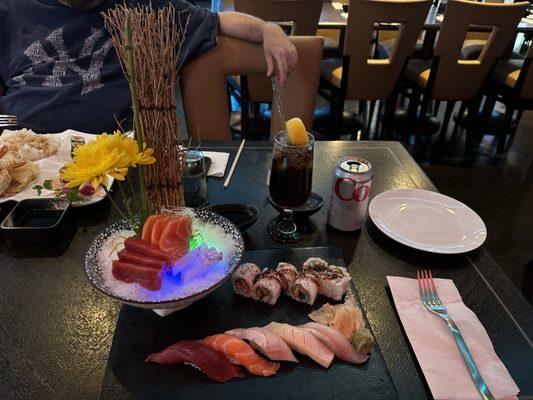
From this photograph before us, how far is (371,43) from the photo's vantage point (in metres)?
2.65

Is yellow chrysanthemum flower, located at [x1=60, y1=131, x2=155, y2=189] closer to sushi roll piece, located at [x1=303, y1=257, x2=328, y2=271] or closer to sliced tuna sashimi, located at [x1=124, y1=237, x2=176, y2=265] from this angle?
sliced tuna sashimi, located at [x1=124, y1=237, x2=176, y2=265]

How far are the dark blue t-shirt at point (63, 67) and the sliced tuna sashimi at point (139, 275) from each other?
3.40 ft

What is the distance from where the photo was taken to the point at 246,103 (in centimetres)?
167

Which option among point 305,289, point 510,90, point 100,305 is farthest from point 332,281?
point 510,90

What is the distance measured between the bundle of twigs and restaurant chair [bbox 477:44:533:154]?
2.82 meters

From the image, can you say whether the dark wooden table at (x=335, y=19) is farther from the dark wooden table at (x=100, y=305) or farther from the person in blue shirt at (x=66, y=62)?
the dark wooden table at (x=100, y=305)

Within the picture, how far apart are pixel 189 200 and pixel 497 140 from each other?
317 cm

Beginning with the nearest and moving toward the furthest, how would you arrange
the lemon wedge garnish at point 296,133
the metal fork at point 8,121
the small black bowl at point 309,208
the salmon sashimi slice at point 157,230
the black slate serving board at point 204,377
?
1. the black slate serving board at point 204,377
2. the salmon sashimi slice at point 157,230
3. the lemon wedge garnish at point 296,133
4. the small black bowl at point 309,208
5. the metal fork at point 8,121

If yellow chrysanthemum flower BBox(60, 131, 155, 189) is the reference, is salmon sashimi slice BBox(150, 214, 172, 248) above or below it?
below

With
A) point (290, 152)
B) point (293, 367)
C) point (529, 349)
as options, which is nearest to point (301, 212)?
point (290, 152)

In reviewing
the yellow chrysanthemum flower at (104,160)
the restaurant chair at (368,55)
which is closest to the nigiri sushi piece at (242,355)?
the yellow chrysanthemum flower at (104,160)

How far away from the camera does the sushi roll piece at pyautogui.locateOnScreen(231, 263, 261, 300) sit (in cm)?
79

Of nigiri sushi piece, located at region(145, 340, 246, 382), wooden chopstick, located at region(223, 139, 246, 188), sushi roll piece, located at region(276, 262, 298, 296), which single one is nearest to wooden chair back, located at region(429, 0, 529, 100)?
wooden chopstick, located at region(223, 139, 246, 188)

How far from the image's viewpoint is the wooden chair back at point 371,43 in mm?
2387
